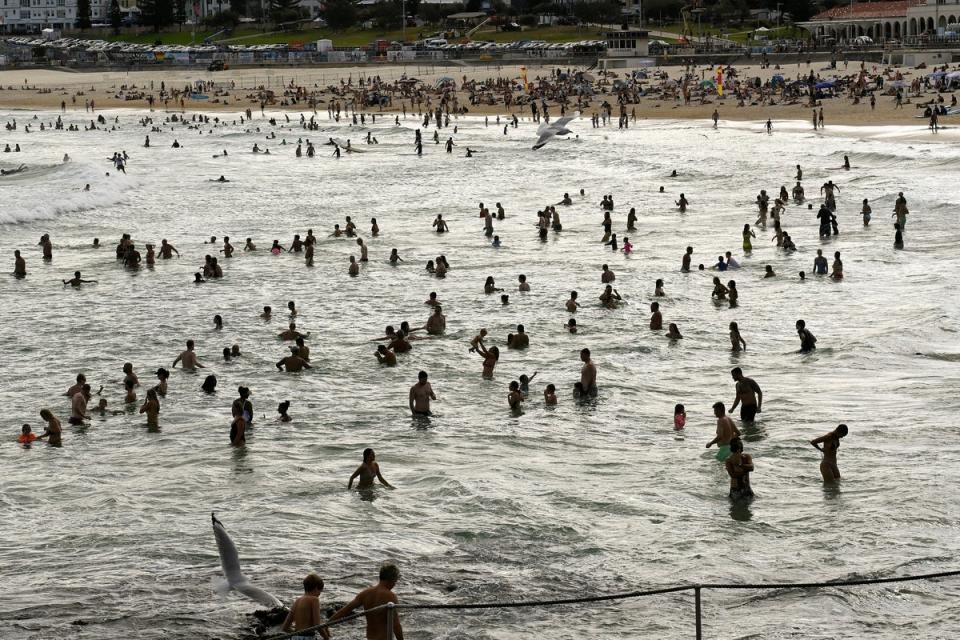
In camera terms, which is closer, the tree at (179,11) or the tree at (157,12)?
the tree at (157,12)

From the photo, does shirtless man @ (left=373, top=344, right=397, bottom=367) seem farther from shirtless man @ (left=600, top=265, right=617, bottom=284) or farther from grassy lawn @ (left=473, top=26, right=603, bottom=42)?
grassy lawn @ (left=473, top=26, right=603, bottom=42)

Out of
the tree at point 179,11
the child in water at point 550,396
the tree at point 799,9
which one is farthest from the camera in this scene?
the tree at point 179,11

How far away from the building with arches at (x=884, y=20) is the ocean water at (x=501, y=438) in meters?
64.7

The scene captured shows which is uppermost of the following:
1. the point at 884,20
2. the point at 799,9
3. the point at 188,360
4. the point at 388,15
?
the point at 388,15

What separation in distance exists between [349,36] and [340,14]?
132 inches

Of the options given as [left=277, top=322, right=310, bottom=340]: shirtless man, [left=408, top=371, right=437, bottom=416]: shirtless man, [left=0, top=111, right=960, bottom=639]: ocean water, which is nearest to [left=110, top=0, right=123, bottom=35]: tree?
[left=0, top=111, right=960, bottom=639]: ocean water

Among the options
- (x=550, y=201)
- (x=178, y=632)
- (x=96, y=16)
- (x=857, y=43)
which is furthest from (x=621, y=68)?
(x=96, y=16)

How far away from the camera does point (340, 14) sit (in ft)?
452

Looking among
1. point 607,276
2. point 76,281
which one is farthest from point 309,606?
point 76,281

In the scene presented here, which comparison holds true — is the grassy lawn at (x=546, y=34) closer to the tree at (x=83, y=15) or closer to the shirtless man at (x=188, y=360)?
the tree at (x=83, y=15)

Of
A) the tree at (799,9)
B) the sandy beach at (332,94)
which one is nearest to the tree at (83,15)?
the sandy beach at (332,94)

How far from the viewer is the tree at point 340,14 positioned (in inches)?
5418

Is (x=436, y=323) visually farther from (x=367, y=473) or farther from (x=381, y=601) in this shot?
(x=381, y=601)

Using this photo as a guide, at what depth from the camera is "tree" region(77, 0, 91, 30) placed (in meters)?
171
